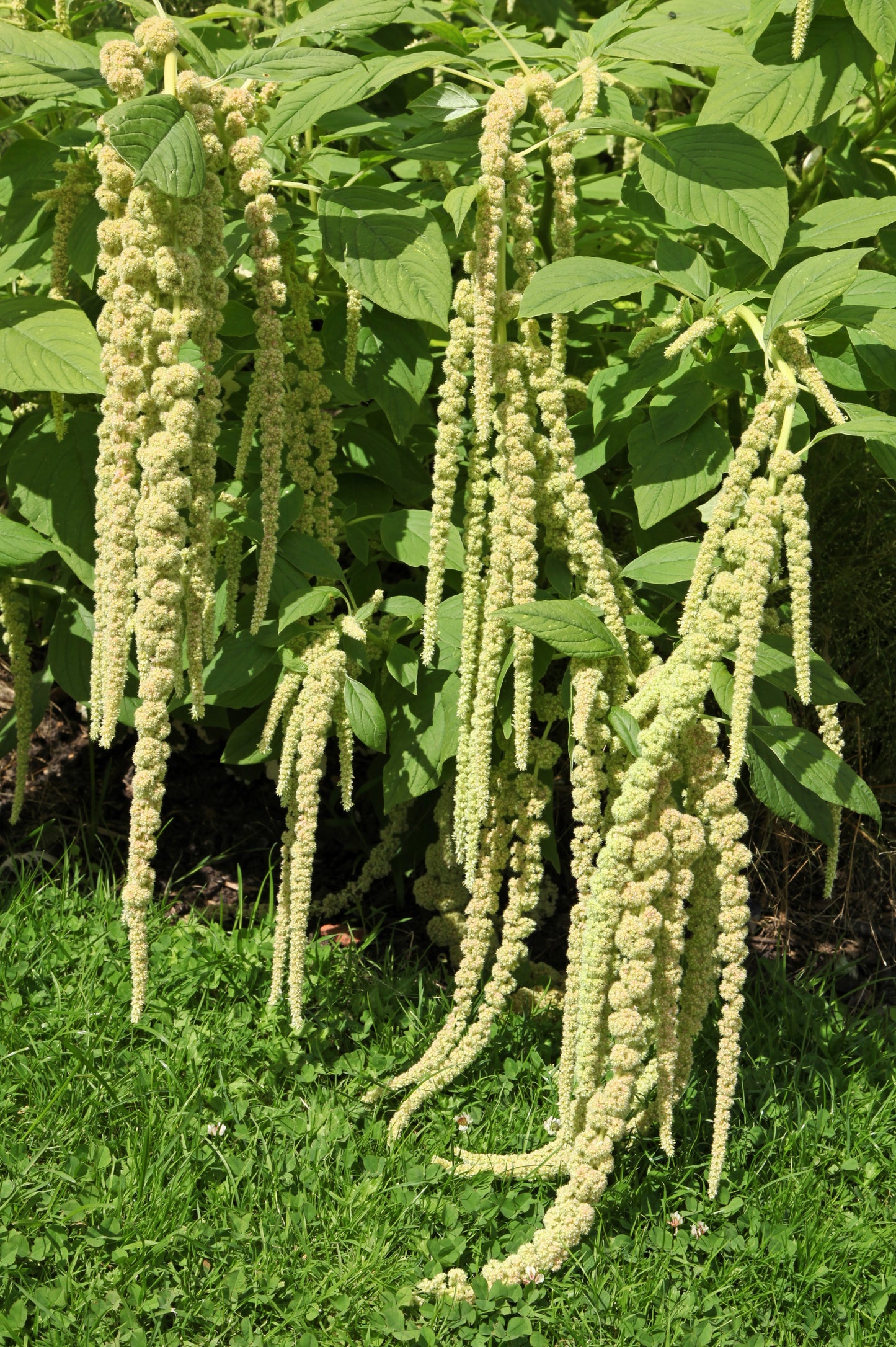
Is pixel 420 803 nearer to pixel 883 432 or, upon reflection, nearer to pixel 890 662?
pixel 890 662

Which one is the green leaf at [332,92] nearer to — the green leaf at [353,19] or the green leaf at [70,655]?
the green leaf at [353,19]

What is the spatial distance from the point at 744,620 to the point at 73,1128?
165 cm

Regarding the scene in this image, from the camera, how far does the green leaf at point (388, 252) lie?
207 centimetres

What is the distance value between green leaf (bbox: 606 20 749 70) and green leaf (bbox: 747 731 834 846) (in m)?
1.19

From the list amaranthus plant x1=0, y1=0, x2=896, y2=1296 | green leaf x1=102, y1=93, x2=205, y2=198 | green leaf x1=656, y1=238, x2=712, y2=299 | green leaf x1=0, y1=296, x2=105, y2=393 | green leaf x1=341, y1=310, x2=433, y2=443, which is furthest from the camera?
green leaf x1=341, y1=310, x2=433, y2=443

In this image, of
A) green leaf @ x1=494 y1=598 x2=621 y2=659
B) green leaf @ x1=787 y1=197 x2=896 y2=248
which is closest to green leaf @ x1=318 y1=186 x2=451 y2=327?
green leaf @ x1=494 y1=598 x2=621 y2=659

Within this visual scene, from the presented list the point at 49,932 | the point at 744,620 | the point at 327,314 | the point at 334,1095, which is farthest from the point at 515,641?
the point at 49,932

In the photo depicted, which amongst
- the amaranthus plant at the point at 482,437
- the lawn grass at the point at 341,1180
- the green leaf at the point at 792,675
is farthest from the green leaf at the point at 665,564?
the lawn grass at the point at 341,1180

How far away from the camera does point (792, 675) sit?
88.0 inches

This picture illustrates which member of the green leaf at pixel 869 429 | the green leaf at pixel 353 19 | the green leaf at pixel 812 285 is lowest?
the green leaf at pixel 869 429

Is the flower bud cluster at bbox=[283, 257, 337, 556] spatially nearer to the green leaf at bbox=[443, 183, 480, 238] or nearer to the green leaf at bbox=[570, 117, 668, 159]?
the green leaf at bbox=[443, 183, 480, 238]

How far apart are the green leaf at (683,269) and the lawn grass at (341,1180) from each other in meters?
1.65

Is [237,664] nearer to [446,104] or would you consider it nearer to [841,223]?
[446,104]

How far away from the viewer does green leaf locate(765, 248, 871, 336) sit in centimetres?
186
